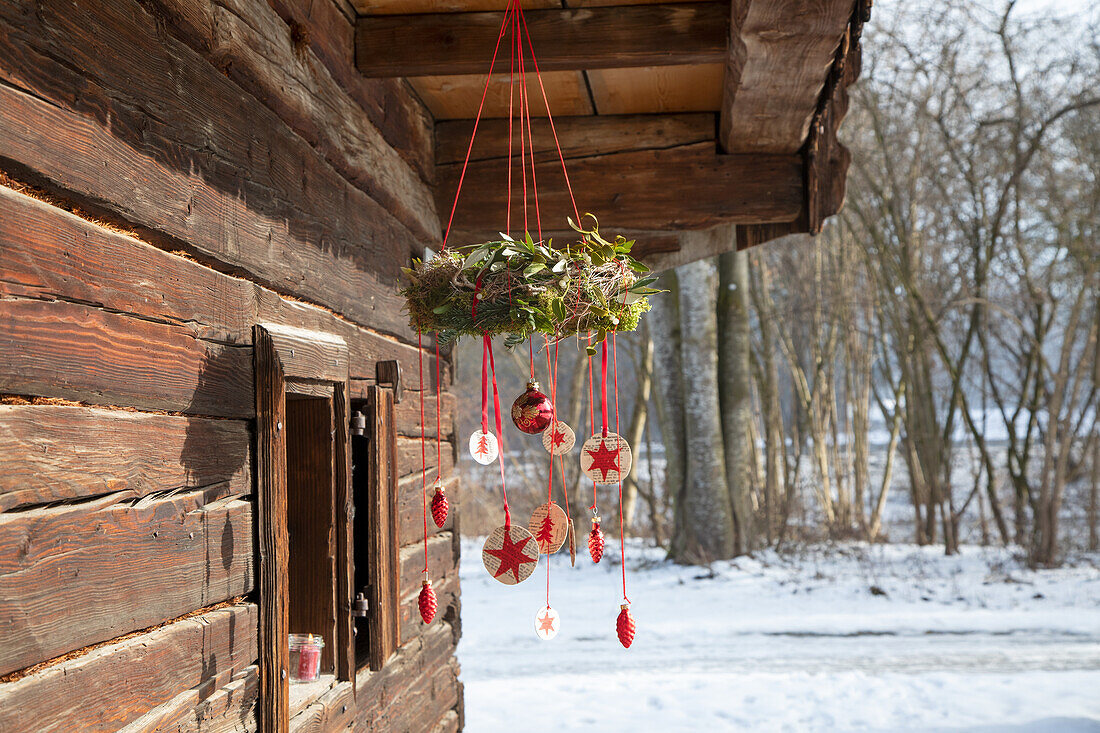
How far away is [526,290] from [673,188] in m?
1.98

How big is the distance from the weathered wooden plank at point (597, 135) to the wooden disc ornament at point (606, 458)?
172 centimetres

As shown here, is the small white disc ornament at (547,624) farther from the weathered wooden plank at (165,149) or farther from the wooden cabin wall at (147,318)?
the weathered wooden plank at (165,149)

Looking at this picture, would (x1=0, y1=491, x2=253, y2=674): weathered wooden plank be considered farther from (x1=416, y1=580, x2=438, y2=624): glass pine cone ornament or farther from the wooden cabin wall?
(x1=416, y1=580, x2=438, y2=624): glass pine cone ornament

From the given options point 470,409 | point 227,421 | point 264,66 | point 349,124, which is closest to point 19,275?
point 227,421

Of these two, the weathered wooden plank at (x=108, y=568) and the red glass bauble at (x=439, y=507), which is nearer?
the weathered wooden plank at (x=108, y=568)

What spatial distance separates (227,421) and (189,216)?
1.55ft

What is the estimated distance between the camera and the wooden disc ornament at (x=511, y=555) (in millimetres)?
2486

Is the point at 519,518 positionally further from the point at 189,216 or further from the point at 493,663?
the point at 189,216

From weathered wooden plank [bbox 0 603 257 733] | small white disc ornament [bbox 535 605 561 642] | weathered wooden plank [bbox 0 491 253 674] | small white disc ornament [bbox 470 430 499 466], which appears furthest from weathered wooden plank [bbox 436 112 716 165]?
weathered wooden plank [bbox 0 603 257 733]

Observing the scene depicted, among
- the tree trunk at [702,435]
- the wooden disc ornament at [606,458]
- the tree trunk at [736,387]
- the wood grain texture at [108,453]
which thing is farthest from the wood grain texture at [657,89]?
the tree trunk at [736,387]

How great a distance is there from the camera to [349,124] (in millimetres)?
3029

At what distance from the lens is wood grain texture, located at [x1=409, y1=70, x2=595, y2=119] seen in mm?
3640

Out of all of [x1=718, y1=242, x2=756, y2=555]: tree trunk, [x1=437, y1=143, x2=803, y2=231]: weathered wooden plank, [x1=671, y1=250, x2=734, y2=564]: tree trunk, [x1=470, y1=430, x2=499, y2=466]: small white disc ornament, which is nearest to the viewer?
[x1=470, y1=430, x2=499, y2=466]: small white disc ornament

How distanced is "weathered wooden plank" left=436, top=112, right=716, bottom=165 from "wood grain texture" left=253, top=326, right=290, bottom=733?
6.73 feet
